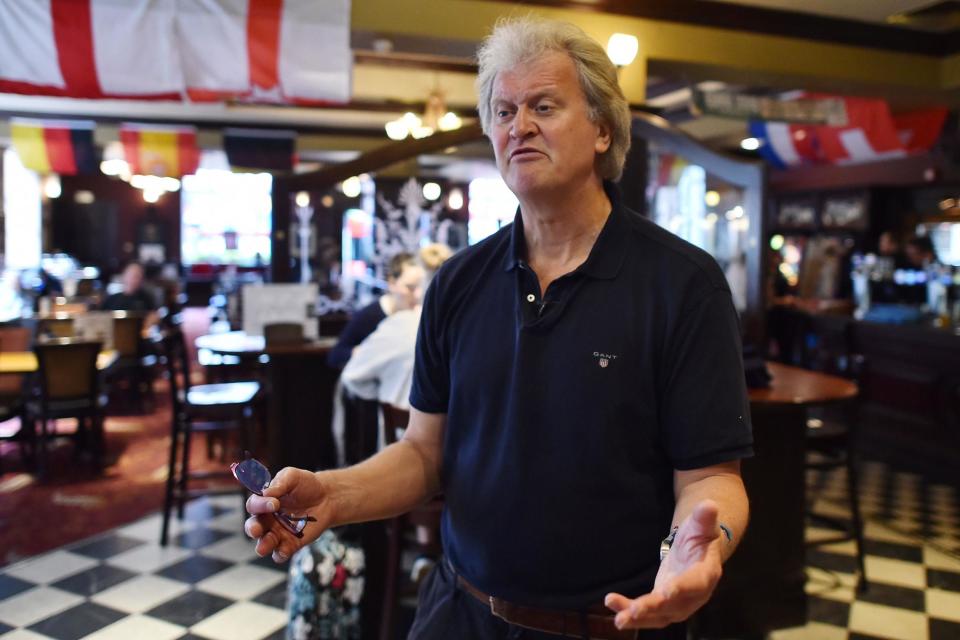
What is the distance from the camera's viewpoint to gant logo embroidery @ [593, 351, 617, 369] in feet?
4.12

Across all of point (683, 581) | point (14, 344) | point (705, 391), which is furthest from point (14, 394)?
point (683, 581)

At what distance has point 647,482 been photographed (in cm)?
127

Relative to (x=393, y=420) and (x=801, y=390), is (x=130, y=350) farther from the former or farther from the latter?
(x=801, y=390)

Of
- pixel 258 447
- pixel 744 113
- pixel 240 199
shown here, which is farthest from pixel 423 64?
pixel 240 199

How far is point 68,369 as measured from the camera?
18.0ft

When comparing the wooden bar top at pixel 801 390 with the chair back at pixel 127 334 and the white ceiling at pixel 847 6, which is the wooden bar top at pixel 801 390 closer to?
the white ceiling at pixel 847 6

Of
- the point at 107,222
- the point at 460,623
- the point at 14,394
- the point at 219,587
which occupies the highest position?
the point at 107,222

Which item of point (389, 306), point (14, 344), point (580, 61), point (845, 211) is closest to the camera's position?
point (580, 61)

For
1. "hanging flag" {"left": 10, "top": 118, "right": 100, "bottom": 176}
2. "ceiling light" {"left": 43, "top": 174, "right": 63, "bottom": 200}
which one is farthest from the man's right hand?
"ceiling light" {"left": 43, "top": 174, "right": 63, "bottom": 200}

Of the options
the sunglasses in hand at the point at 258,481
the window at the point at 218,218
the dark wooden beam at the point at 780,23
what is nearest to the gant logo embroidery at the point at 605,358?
the sunglasses in hand at the point at 258,481

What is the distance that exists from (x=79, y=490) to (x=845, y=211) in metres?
10.7

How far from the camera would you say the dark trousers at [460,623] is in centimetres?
136

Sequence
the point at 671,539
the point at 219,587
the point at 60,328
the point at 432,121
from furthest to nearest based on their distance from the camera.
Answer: the point at 432,121 → the point at 60,328 → the point at 219,587 → the point at 671,539

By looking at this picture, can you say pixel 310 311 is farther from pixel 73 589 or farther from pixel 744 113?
pixel 744 113
